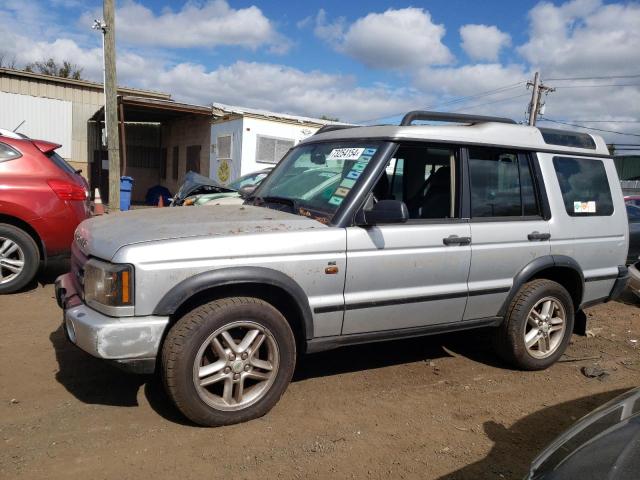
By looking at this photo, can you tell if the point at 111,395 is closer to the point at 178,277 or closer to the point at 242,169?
the point at 178,277

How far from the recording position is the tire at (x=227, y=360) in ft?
9.75

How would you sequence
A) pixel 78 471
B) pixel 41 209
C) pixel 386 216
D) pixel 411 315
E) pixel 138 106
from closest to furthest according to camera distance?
pixel 78 471
pixel 386 216
pixel 411 315
pixel 41 209
pixel 138 106

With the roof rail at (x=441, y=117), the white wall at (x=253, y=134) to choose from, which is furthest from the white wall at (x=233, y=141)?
the roof rail at (x=441, y=117)

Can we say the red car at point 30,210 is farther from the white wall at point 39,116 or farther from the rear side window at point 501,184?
the white wall at point 39,116

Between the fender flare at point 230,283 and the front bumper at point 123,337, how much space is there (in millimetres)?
101

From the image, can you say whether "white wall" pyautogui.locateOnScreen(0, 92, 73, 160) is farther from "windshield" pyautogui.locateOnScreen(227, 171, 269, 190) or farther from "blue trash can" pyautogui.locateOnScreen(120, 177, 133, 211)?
"windshield" pyautogui.locateOnScreen(227, 171, 269, 190)

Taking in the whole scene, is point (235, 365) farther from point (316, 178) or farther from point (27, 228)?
point (27, 228)

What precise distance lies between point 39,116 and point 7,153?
1525 cm

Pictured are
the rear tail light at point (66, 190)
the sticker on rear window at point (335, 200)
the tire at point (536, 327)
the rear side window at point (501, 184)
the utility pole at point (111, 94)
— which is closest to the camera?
the sticker on rear window at point (335, 200)

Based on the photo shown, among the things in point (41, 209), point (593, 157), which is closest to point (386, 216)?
point (593, 157)

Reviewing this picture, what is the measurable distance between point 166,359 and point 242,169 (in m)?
12.9

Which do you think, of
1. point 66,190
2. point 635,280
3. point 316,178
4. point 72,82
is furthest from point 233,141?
point 316,178

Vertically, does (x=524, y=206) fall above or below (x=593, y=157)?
below

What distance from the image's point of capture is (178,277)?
2912mm
